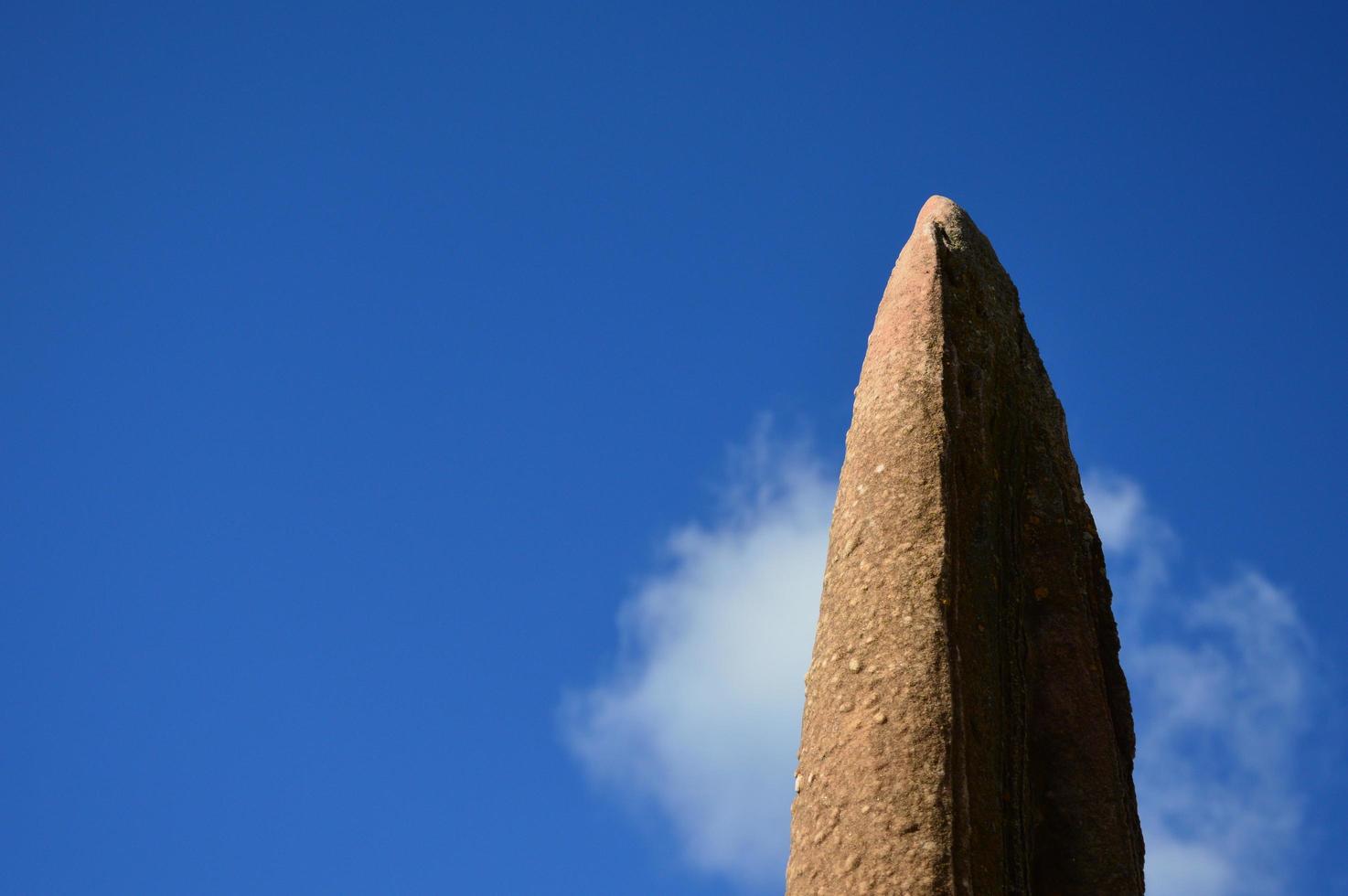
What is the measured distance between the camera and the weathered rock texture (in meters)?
5.16

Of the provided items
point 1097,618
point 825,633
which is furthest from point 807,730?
point 1097,618

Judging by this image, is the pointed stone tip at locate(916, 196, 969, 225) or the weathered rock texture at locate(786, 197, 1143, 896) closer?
the weathered rock texture at locate(786, 197, 1143, 896)

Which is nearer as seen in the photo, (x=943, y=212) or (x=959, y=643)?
(x=959, y=643)

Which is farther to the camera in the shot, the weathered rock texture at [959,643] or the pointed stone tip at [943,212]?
the pointed stone tip at [943,212]

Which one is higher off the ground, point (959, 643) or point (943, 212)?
point (943, 212)

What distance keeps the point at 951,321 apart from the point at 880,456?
3.15 feet

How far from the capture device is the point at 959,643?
5.55 meters

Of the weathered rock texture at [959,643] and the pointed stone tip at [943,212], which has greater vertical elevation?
the pointed stone tip at [943,212]

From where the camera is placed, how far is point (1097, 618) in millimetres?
6613

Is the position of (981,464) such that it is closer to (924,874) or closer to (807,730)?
(807,730)

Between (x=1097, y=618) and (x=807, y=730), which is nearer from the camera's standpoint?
(x=807, y=730)

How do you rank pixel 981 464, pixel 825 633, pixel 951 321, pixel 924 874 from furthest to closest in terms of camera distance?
pixel 951 321 < pixel 981 464 < pixel 825 633 < pixel 924 874

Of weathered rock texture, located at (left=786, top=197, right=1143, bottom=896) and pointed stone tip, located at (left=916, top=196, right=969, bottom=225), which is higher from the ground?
pointed stone tip, located at (left=916, top=196, right=969, bottom=225)

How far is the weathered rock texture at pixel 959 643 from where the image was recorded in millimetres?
5160
